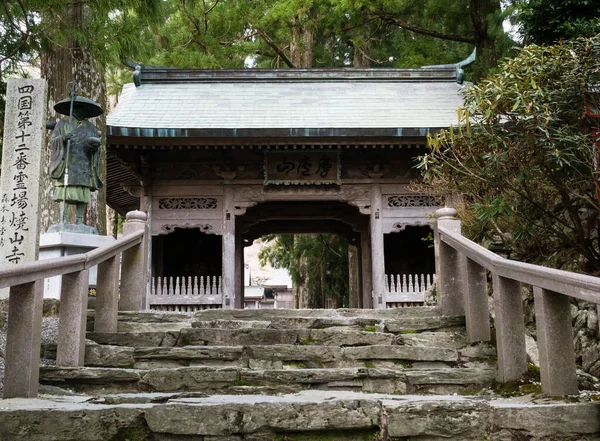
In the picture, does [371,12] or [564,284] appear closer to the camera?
[564,284]

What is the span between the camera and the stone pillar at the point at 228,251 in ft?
36.2

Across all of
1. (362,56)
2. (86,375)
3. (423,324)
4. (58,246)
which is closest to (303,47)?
(362,56)

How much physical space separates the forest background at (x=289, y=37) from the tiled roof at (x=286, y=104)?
41.0 inches

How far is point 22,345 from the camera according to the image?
13.2 feet

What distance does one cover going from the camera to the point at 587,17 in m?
10.6

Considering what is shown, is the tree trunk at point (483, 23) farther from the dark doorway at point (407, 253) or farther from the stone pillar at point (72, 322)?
the stone pillar at point (72, 322)

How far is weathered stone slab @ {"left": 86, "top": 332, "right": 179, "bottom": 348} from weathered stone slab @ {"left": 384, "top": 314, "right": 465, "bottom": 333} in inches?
77.3

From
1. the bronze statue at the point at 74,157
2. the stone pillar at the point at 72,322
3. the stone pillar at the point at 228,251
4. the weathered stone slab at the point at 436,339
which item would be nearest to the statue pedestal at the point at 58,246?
the bronze statue at the point at 74,157

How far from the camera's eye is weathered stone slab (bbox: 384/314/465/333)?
5504 mm

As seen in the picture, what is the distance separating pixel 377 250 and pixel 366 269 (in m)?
2.26

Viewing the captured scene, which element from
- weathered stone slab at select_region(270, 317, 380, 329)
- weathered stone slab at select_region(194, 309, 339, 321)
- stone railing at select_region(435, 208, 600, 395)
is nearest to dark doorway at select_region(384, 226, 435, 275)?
stone railing at select_region(435, 208, 600, 395)

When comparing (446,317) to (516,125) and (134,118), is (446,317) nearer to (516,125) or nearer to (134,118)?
(516,125)

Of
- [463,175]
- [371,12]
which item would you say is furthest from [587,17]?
[371,12]

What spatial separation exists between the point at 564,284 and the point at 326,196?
8.29 metres
